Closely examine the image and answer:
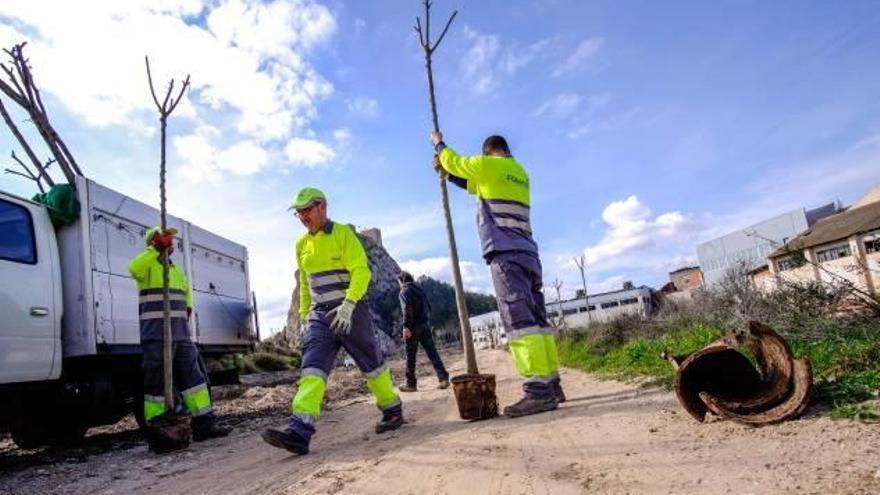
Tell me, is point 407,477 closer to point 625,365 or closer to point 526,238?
point 526,238

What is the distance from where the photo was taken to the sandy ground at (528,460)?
2.33m

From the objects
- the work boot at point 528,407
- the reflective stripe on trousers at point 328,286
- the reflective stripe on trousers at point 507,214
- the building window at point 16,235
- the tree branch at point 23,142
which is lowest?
the work boot at point 528,407

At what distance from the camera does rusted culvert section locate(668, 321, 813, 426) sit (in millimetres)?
2947

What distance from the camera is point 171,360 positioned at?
17.9 ft

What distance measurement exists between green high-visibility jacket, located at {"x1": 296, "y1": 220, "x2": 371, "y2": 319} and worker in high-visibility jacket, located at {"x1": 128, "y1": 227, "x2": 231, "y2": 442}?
1804mm

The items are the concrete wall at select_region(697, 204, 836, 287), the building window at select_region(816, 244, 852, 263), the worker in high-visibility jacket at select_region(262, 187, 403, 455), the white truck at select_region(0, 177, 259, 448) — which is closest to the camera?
the worker in high-visibility jacket at select_region(262, 187, 403, 455)

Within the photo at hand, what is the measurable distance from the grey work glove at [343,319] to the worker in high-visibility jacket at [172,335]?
6.82ft

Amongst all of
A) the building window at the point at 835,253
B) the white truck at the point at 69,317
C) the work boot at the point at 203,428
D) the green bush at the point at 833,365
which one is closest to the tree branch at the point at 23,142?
the white truck at the point at 69,317

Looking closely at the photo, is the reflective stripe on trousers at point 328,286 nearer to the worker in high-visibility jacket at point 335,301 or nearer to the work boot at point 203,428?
the worker in high-visibility jacket at point 335,301

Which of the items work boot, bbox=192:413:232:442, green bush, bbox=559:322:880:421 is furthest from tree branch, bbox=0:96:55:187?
green bush, bbox=559:322:880:421

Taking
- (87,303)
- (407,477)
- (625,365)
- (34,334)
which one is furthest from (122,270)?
(625,365)

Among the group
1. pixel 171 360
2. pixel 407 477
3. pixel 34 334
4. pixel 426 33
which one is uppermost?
pixel 426 33

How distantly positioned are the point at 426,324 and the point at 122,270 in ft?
15.7

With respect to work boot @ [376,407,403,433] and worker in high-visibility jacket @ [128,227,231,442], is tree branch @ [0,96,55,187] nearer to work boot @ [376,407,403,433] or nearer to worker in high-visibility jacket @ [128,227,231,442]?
worker in high-visibility jacket @ [128,227,231,442]
